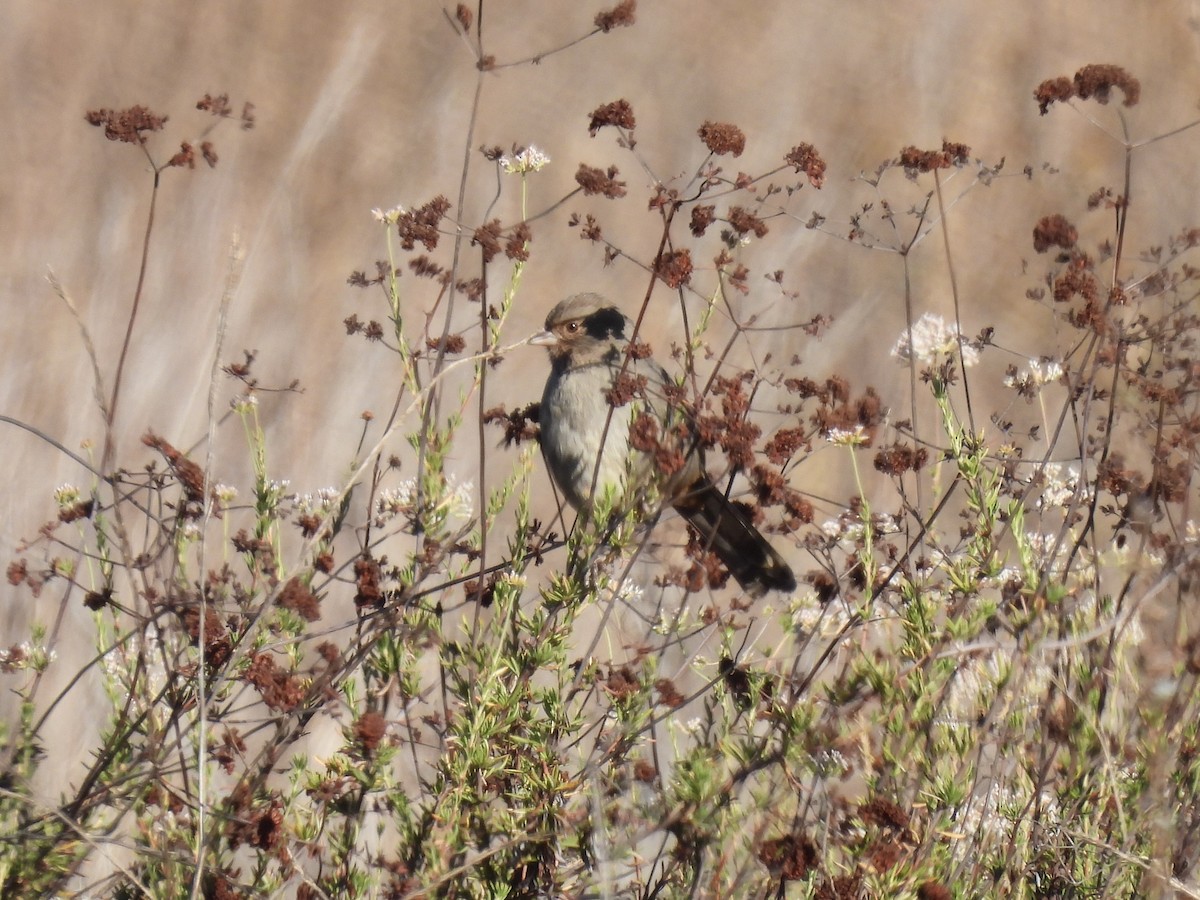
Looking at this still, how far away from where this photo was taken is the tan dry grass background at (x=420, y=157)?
5465mm

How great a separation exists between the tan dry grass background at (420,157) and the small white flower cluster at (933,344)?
8.21 feet

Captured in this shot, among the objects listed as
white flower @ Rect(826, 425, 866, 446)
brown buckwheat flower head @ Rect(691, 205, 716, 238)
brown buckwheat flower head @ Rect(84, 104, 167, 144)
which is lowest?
white flower @ Rect(826, 425, 866, 446)

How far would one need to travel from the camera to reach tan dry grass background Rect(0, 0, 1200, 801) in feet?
17.9

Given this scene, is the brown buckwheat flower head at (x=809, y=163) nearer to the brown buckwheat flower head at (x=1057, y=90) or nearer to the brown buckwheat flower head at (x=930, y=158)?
the brown buckwheat flower head at (x=930, y=158)

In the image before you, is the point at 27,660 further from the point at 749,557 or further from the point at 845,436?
the point at 749,557

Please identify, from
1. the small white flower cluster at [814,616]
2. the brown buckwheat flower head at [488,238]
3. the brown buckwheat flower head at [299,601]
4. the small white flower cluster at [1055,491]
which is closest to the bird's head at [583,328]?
the small white flower cluster at [814,616]

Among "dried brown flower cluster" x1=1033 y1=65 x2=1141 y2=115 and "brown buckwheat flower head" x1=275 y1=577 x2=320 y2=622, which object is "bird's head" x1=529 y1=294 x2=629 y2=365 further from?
"brown buckwheat flower head" x1=275 y1=577 x2=320 y2=622

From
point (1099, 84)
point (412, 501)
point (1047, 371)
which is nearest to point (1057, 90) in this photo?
point (1099, 84)

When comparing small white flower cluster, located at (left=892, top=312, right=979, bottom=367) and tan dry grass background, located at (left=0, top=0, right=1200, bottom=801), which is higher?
tan dry grass background, located at (left=0, top=0, right=1200, bottom=801)

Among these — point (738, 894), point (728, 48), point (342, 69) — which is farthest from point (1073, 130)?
point (738, 894)

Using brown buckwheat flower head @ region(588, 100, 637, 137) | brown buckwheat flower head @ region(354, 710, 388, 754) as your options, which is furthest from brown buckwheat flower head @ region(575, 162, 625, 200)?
brown buckwheat flower head @ region(354, 710, 388, 754)

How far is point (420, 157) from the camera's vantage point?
600 cm

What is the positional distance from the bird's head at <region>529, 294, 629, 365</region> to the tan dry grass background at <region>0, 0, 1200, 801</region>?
0.81m

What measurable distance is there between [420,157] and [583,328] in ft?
4.95
